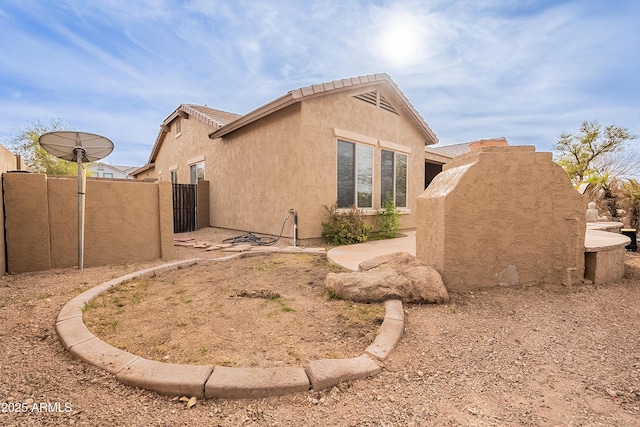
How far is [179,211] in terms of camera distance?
10.4 meters

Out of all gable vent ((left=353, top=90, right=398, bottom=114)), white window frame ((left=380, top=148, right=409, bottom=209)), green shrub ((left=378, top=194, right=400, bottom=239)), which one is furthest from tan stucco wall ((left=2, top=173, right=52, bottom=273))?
white window frame ((left=380, top=148, right=409, bottom=209))

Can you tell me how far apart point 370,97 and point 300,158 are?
3439 mm

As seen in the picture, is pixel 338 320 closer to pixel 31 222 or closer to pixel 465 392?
pixel 465 392

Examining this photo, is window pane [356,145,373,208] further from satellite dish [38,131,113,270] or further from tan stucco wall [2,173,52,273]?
tan stucco wall [2,173,52,273]

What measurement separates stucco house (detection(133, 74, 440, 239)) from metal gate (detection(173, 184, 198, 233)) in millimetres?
674

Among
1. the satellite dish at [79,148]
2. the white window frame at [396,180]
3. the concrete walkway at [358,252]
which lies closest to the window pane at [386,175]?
the white window frame at [396,180]

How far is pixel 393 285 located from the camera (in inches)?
120

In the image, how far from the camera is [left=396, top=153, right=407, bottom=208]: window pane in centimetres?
944

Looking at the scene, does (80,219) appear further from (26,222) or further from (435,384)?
(435,384)

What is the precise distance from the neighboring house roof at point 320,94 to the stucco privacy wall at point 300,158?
250mm

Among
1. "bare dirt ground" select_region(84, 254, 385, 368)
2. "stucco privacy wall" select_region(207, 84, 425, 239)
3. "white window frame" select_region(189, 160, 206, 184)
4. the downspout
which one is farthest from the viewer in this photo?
"white window frame" select_region(189, 160, 206, 184)

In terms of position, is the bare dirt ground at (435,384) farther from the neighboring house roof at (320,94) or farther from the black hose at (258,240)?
the neighboring house roof at (320,94)

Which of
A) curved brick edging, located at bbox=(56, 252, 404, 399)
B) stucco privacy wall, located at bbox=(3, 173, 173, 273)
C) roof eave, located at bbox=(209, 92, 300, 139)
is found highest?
roof eave, located at bbox=(209, 92, 300, 139)

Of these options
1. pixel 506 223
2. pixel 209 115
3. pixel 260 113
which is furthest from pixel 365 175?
pixel 209 115
